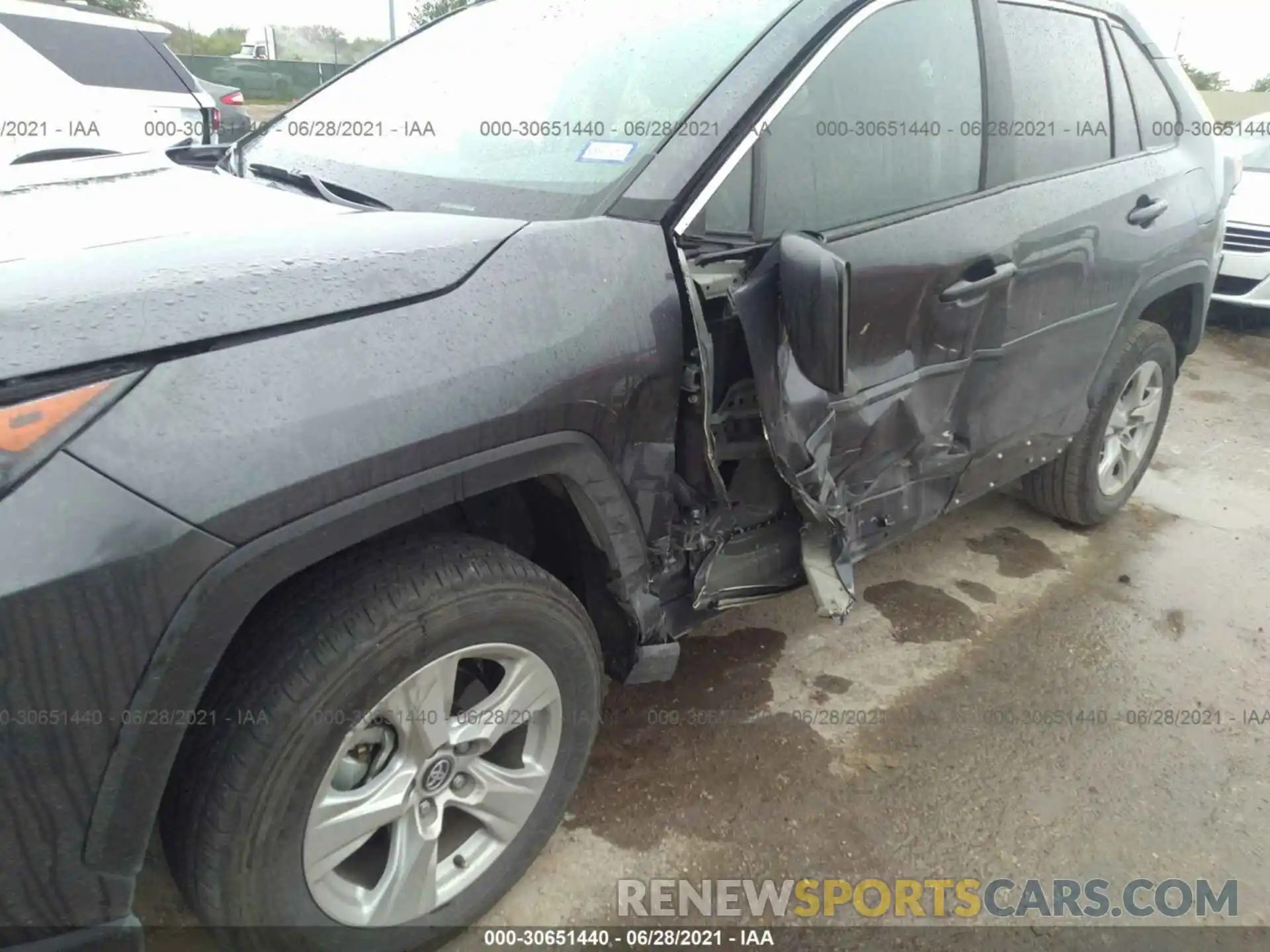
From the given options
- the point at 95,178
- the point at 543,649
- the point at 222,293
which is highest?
the point at 95,178

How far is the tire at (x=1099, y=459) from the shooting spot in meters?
3.47

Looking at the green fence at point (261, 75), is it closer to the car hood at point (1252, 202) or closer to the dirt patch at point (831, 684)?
the car hood at point (1252, 202)

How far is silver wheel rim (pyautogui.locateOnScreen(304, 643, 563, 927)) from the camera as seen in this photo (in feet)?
5.32

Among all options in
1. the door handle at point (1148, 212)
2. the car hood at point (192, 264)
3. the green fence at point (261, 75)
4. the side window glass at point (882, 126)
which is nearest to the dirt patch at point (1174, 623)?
the door handle at point (1148, 212)

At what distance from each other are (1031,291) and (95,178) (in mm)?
2512

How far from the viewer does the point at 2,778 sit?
1200 millimetres

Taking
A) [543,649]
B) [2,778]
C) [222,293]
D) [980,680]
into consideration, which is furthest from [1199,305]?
[2,778]

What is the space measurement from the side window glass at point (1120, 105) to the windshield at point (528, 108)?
1.64m

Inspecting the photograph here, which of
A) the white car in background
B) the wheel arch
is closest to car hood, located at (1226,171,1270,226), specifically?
the white car in background

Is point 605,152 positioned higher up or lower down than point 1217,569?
higher up

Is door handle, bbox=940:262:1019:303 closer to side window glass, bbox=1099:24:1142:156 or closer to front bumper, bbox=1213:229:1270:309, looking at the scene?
side window glass, bbox=1099:24:1142:156

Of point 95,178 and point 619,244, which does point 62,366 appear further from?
point 95,178

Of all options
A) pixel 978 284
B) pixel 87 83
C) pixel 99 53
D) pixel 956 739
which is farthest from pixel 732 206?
pixel 99 53

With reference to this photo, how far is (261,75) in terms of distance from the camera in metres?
19.1
